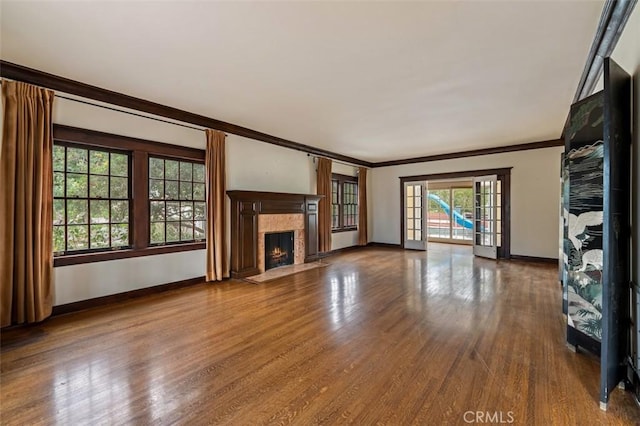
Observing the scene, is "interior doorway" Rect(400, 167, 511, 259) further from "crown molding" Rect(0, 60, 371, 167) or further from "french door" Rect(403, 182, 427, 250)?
"crown molding" Rect(0, 60, 371, 167)

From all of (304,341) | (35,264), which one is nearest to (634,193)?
(304,341)

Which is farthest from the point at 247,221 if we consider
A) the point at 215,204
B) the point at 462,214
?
the point at 462,214

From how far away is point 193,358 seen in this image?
8.45ft

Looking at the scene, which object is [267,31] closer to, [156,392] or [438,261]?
[156,392]

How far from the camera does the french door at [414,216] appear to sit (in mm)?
8938

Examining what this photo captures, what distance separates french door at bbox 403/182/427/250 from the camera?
894 centimetres

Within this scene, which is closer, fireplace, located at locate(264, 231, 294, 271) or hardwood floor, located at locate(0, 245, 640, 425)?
hardwood floor, located at locate(0, 245, 640, 425)

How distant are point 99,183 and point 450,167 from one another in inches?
318

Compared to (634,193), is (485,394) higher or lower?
lower

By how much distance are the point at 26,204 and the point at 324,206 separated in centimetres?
573

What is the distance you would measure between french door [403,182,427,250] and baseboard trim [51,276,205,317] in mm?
A: 6444

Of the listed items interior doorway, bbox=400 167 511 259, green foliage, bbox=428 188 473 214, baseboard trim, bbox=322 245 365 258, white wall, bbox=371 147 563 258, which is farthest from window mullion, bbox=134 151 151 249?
green foliage, bbox=428 188 473 214

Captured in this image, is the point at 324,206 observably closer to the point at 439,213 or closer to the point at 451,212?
the point at 451,212

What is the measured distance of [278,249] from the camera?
6.39m
